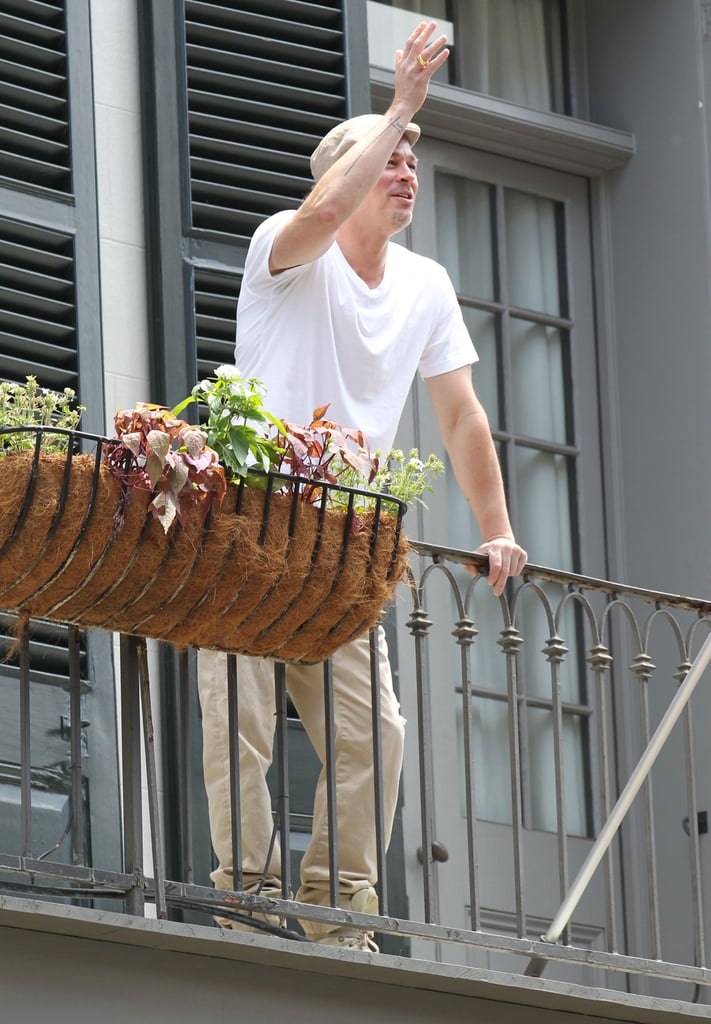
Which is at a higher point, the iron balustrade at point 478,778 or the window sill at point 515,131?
the window sill at point 515,131

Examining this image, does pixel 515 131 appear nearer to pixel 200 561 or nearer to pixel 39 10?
pixel 39 10

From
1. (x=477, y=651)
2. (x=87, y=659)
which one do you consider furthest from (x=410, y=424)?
(x=87, y=659)

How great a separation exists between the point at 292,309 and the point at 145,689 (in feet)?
3.16

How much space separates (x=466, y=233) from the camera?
26.8ft

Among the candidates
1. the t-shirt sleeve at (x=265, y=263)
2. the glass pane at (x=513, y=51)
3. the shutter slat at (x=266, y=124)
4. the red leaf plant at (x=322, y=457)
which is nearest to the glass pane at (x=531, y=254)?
the glass pane at (x=513, y=51)

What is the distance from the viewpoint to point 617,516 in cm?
816

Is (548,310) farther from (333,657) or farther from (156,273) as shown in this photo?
(333,657)

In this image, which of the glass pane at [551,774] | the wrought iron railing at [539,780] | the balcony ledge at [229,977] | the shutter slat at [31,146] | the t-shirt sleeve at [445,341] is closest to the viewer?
the balcony ledge at [229,977]

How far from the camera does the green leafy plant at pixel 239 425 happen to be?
475 centimetres

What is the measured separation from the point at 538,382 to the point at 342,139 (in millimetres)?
2839

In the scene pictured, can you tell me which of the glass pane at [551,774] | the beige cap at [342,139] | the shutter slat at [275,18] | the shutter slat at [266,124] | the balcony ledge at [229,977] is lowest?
the balcony ledge at [229,977]

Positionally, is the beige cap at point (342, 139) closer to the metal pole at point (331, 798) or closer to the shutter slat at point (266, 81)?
the metal pole at point (331, 798)

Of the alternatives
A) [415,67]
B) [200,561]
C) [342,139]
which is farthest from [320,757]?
[415,67]

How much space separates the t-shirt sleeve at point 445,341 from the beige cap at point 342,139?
1.20ft
